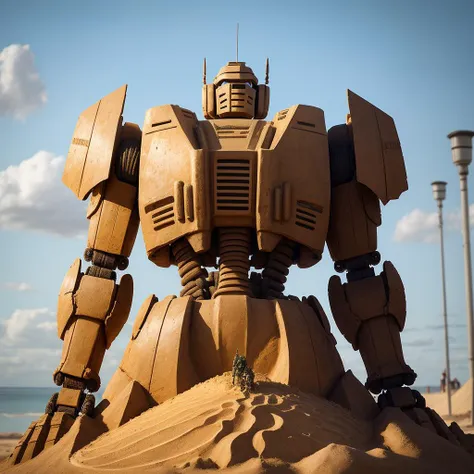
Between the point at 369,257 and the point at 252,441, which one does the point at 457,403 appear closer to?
the point at 369,257

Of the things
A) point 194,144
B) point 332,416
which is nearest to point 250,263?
point 194,144

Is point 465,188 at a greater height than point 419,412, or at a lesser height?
greater

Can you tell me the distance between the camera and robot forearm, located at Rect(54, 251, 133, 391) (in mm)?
8297

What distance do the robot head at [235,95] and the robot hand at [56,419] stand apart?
11.1 feet

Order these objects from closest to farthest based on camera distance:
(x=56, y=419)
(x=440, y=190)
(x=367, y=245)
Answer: (x=56, y=419) → (x=367, y=245) → (x=440, y=190)

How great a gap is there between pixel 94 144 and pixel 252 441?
3893 mm

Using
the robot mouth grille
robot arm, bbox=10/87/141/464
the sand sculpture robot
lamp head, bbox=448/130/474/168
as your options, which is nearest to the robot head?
the sand sculpture robot

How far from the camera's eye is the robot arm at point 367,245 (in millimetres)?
8375

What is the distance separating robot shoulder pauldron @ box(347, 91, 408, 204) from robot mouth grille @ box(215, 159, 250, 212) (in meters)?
1.19

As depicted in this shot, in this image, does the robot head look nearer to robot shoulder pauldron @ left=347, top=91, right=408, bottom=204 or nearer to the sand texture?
robot shoulder pauldron @ left=347, top=91, right=408, bottom=204

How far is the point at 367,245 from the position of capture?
8539 millimetres

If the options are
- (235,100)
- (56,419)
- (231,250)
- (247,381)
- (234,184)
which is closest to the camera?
(247,381)

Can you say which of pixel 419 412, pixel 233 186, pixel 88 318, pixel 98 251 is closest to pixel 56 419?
pixel 88 318

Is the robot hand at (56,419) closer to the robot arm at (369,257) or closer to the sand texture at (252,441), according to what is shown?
the sand texture at (252,441)
